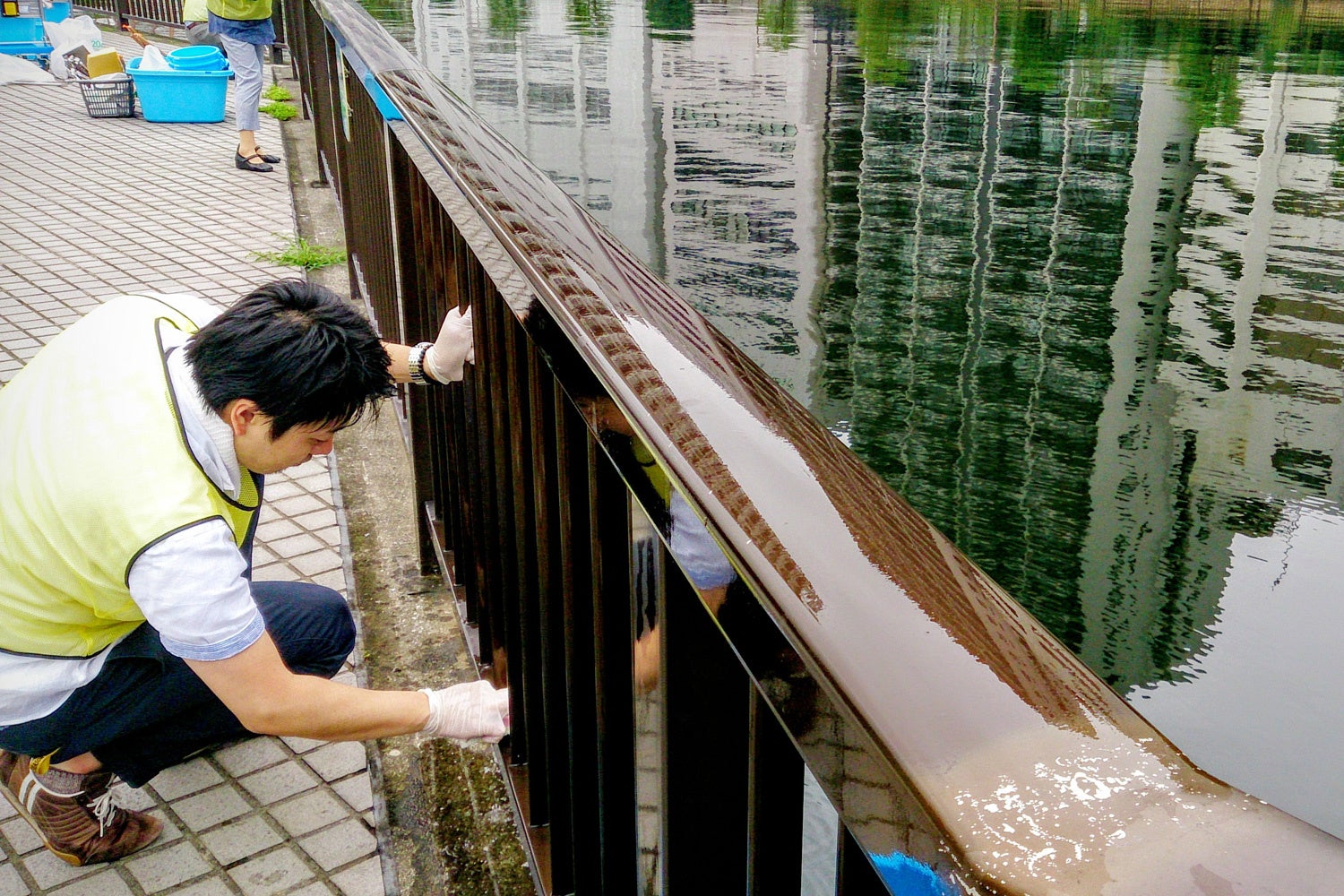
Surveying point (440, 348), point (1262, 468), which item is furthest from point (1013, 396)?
point (440, 348)

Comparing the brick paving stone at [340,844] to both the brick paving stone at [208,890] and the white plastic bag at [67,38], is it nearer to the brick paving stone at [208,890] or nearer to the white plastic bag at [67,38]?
the brick paving stone at [208,890]

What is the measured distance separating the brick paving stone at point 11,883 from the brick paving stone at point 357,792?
1.82ft

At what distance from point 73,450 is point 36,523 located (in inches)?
5.9

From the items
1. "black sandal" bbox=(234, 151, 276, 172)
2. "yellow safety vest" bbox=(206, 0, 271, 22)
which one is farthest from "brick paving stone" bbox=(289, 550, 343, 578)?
"yellow safety vest" bbox=(206, 0, 271, 22)

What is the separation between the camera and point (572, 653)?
1.41m

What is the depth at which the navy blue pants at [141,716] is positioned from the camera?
2.06 m

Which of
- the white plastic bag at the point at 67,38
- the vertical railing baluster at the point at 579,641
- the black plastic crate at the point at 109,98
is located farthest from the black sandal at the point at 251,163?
the vertical railing baluster at the point at 579,641

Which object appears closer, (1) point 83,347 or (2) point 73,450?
(2) point 73,450

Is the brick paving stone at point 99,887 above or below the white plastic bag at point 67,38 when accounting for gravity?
below

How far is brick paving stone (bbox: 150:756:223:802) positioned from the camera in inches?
92.0

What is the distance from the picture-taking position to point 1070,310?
524 cm

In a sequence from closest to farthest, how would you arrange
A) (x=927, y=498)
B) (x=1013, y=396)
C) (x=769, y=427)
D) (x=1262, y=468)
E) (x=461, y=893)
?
1. (x=769, y=427)
2. (x=461, y=893)
3. (x=927, y=498)
4. (x=1262, y=468)
5. (x=1013, y=396)

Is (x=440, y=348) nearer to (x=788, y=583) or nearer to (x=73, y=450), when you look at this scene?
(x=73, y=450)

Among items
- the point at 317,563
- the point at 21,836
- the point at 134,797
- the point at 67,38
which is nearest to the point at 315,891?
the point at 134,797
